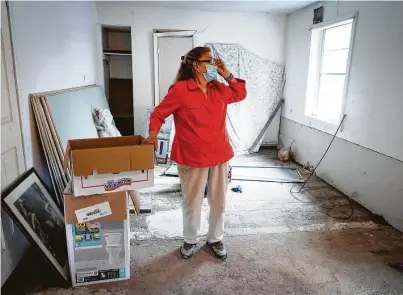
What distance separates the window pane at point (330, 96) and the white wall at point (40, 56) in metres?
3.22

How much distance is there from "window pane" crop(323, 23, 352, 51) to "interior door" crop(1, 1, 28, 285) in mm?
3402

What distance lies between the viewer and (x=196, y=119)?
72.7 inches

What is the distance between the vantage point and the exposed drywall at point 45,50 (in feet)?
6.66

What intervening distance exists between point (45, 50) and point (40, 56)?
160 millimetres

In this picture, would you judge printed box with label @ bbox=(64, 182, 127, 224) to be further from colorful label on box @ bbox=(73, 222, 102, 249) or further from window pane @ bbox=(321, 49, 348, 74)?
window pane @ bbox=(321, 49, 348, 74)

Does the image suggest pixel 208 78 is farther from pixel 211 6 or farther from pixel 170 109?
pixel 211 6

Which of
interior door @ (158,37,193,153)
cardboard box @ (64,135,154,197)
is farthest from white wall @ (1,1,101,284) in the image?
interior door @ (158,37,193,153)

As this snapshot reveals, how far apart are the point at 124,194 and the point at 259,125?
151 inches

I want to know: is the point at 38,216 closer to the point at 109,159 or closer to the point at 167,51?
the point at 109,159

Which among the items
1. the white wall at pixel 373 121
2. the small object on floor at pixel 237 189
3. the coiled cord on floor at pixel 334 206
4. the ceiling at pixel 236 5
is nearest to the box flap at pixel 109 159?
the small object on floor at pixel 237 189

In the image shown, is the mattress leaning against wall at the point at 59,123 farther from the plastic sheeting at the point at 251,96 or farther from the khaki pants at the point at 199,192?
the plastic sheeting at the point at 251,96

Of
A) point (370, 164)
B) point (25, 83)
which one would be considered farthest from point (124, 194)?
point (370, 164)

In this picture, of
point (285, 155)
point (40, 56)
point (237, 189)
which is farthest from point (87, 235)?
point (285, 155)

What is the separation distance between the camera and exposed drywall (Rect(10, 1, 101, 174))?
2031 mm
